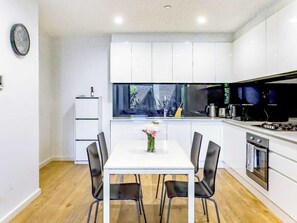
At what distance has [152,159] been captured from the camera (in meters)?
2.65

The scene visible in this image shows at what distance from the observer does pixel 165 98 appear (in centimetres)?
589

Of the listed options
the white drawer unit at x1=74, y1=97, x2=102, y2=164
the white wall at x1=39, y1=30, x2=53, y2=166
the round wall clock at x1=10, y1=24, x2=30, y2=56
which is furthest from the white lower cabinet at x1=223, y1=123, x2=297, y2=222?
the white wall at x1=39, y1=30, x2=53, y2=166

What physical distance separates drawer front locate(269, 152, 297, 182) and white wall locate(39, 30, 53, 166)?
4160 millimetres

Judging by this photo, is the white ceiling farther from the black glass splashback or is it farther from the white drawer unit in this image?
the white drawer unit

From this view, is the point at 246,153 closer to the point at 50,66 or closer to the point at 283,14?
the point at 283,14

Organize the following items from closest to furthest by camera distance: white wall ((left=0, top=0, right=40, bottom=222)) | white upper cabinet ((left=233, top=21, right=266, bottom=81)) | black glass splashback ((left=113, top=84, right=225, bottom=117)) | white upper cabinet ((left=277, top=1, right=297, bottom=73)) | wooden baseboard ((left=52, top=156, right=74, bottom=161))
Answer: white wall ((left=0, top=0, right=40, bottom=222))
white upper cabinet ((left=277, top=1, right=297, bottom=73))
white upper cabinet ((left=233, top=21, right=266, bottom=81))
black glass splashback ((left=113, top=84, right=225, bottom=117))
wooden baseboard ((left=52, top=156, right=74, bottom=161))

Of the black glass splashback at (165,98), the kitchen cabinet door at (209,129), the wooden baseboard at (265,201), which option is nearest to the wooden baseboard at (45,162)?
the black glass splashback at (165,98)

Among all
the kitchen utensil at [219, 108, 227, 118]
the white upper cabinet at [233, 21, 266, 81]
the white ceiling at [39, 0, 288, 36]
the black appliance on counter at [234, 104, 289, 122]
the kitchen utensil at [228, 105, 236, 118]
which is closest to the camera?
the white ceiling at [39, 0, 288, 36]

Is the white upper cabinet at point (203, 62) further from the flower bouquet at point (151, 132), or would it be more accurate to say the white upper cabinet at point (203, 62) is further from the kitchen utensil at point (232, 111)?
the flower bouquet at point (151, 132)

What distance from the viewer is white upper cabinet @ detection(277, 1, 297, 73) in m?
3.19

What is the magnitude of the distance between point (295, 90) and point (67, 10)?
12.1ft

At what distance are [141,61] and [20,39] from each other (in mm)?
2678

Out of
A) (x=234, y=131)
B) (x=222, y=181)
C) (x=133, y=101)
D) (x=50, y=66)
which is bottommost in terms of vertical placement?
(x=222, y=181)

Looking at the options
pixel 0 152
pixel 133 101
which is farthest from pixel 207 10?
pixel 0 152
